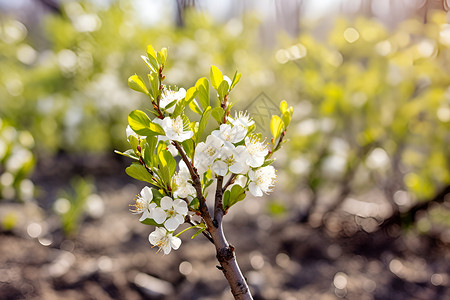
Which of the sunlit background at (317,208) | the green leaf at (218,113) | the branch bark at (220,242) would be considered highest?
the sunlit background at (317,208)

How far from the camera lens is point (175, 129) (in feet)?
2.30

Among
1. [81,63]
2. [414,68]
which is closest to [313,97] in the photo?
[414,68]

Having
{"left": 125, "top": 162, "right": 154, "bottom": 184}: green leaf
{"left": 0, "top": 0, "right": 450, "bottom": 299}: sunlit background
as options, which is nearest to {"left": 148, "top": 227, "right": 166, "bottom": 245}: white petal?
{"left": 125, "top": 162, "right": 154, "bottom": 184}: green leaf

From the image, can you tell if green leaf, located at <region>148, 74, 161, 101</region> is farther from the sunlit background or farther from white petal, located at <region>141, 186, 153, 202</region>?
the sunlit background

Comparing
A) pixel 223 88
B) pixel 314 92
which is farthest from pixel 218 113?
pixel 314 92

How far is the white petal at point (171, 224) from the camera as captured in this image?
2.37ft

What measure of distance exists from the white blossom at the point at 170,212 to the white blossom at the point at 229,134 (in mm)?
143

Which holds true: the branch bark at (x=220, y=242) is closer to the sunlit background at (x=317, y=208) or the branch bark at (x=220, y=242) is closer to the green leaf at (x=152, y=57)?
the green leaf at (x=152, y=57)

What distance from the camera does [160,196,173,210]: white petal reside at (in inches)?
28.8

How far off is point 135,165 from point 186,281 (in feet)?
4.50

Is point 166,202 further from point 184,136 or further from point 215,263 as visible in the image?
point 215,263

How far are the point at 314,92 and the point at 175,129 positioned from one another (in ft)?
5.74

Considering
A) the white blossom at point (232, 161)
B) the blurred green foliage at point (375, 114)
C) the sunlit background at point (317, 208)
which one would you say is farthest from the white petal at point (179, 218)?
the blurred green foliage at point (375, 114)

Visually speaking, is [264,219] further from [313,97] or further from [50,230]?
[50,230]
